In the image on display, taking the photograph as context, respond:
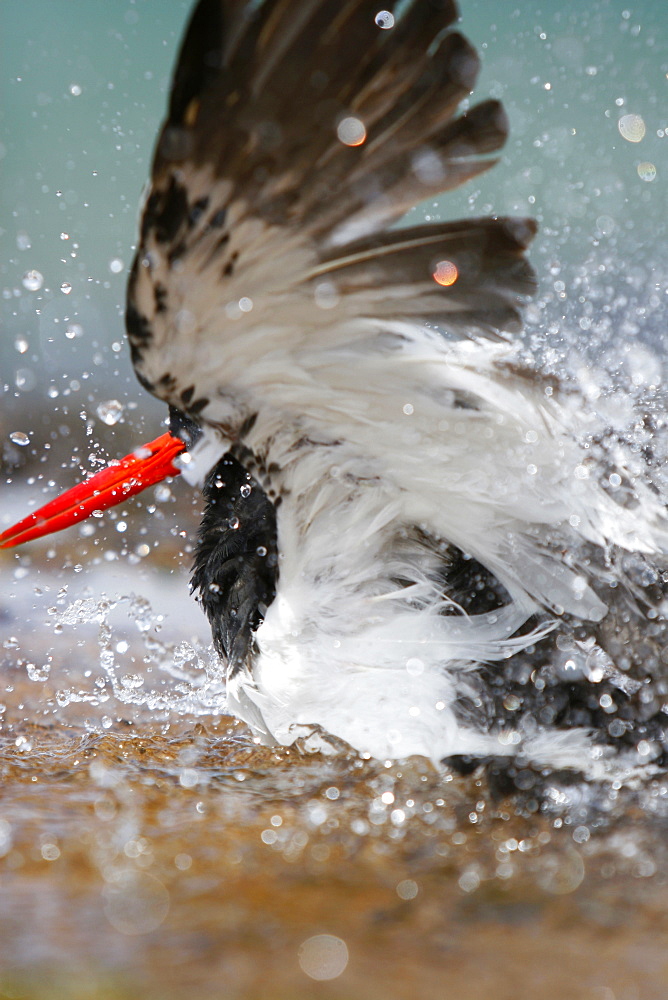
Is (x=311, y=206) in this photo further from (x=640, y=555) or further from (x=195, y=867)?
(x=195, y=867)

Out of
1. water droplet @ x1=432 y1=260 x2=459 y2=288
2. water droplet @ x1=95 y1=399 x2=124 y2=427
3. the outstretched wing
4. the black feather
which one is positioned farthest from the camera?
water droplet @ x1=95 y1=399 x2=124 y2=427

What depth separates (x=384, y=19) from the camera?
1.28m

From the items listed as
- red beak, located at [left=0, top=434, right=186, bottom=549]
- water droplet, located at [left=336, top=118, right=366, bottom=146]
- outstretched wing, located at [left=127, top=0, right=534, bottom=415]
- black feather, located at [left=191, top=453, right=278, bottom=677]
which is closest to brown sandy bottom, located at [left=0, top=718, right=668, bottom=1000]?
black feather, located at [left=191, top=453, right=278, bottom=677]

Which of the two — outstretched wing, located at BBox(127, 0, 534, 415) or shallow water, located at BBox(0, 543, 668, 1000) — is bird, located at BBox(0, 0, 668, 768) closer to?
outstretched wing, located at BBox(127, 0, 534, 415)

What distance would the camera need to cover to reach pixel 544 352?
6.91 ft

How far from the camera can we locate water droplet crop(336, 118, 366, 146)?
1341mm

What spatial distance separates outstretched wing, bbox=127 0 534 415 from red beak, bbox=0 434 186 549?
2.28 ft

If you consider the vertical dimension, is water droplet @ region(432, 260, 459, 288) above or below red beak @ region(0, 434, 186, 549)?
above

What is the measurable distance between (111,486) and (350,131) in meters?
1.24

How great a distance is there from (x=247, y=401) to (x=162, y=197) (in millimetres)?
388

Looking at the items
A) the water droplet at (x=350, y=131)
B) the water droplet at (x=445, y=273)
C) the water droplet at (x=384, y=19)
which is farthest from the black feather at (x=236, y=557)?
the water droplet at (x=384, y=19)

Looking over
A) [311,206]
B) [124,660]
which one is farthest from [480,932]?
[124,660]

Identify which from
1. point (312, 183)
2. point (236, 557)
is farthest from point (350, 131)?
point (236, 557)

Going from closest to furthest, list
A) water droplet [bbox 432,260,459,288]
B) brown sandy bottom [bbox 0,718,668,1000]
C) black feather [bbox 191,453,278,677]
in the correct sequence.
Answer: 1. brown sandy bottom [bbox 0,718,668,1000]
2. water droplet [bbox 432,260,459,288]
3. black feather [bbox 191,453,278,677]
